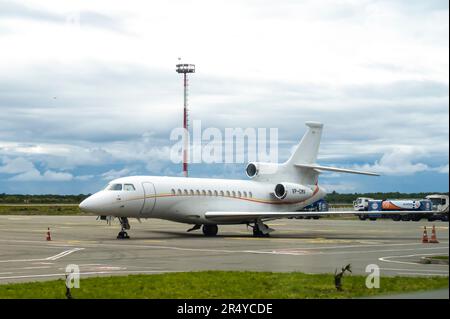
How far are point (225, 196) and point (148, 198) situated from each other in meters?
6.69

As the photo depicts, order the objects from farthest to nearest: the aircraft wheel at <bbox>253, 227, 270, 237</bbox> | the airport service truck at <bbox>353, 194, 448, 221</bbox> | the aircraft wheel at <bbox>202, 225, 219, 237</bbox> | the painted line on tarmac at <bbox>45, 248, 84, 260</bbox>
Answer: the airport service truck at <bbox>353, 194, 448, 221</bbox> < the aircraft wheel at <bbox>202, 225, 219, 237</bbox> < the aircraft wheel at <bbox>253, 227, 270, 237</bbox> < the painted line on tarmac at <bbox>45, 248, 84, 260</bbox>

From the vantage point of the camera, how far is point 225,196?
46594 millimetres

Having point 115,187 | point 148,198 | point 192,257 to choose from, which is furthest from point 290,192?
point 192,257

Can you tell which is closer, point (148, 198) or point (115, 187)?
point (115, 187)

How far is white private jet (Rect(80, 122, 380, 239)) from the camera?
40.9 m

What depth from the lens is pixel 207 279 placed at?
61.6 feet

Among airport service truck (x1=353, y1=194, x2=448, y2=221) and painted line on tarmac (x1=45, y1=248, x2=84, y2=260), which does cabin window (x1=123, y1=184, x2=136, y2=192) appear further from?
airport service truck (x1=353, y1=194, x2=448, y2=221)

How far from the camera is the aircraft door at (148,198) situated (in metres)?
41.5

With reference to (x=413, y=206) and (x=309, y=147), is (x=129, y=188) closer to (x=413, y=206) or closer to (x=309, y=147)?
(x=309, y=147)

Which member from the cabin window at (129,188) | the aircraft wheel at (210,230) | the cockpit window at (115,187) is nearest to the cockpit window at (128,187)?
the cabin window at (129,188)

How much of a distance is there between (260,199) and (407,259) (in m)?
22.6

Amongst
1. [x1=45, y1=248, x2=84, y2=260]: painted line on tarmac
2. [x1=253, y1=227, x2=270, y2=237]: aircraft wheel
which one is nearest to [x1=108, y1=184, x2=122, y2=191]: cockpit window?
[x1=45, y1=248, x2=84, y2=260]: painted line on tarmac
